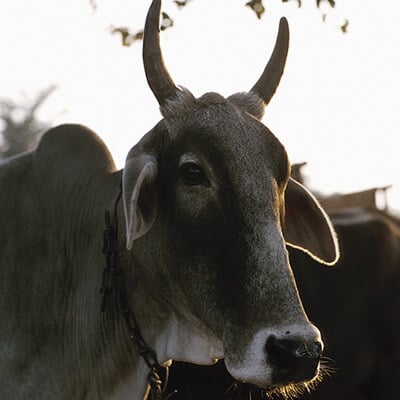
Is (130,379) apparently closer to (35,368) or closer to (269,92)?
(35,368)

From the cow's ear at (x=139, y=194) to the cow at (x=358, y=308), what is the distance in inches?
79.9

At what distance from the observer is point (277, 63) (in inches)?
171

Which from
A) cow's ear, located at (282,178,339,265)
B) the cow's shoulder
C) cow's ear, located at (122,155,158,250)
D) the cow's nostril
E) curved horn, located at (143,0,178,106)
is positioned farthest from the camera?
the cow's shoulder

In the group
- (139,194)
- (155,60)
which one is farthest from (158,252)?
(155,60)

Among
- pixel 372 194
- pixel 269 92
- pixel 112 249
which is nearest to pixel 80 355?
pixel 112 249

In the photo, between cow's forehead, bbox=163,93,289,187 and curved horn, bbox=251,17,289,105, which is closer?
cow's forehead, bbox=163,93,289,187

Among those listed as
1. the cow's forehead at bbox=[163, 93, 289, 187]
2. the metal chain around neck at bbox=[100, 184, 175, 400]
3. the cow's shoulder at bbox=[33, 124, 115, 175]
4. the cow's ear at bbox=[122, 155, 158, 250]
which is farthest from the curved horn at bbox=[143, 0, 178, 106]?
the cow's shoulder at bbox=[33, 124, 115, 175]

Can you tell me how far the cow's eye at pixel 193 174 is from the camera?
364 cm

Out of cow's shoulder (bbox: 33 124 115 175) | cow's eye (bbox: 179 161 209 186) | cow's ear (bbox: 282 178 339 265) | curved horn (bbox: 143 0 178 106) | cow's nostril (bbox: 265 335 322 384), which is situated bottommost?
cow's nostril (bbox: 265 335 322 384)

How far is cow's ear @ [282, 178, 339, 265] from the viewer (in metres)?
4.29

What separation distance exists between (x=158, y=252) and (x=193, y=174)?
40cm

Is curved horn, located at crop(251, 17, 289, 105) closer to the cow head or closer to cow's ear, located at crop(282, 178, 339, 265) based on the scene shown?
the cow head

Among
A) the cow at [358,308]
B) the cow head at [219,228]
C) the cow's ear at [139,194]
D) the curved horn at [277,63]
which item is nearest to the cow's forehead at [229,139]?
the cow head at [219,228]

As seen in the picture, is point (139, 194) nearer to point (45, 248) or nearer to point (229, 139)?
point (229, 139)
